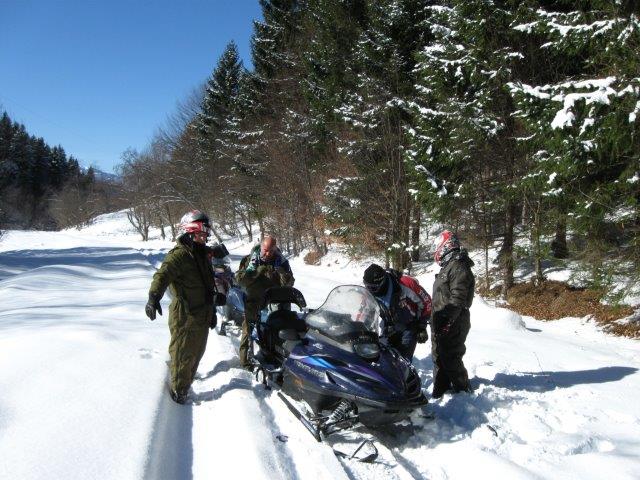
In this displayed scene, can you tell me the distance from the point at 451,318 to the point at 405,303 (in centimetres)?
52

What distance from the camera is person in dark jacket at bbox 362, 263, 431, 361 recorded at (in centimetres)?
491

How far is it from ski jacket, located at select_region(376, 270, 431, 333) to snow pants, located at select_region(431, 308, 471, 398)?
19 cm

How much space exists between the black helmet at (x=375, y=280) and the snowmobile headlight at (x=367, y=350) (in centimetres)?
100

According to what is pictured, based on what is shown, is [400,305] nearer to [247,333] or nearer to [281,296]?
[281,296]

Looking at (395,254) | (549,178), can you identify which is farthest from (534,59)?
(395,254)

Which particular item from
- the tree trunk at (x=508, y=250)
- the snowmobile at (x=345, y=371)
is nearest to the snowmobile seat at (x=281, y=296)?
the snowmobile at (x=345, y=371)

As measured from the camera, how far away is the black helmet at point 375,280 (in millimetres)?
4902

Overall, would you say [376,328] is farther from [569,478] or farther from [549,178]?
[549,178]

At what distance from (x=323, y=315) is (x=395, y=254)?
443 inches

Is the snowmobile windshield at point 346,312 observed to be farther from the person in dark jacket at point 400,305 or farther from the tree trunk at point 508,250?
the tree trunk at point 508,250

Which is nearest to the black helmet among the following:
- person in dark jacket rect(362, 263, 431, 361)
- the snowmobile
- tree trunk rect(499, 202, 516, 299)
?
person in dark jacket rect(362, 263, 431, 361)

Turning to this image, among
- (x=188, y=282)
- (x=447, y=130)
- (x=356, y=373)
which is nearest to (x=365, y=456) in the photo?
(x=356, y=373)

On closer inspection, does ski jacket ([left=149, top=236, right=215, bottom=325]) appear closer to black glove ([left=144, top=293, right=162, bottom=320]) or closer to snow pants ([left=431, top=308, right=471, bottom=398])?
black glove ([left=144, top=293, right=162, bottom=320])

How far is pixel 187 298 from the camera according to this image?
15.6ft
